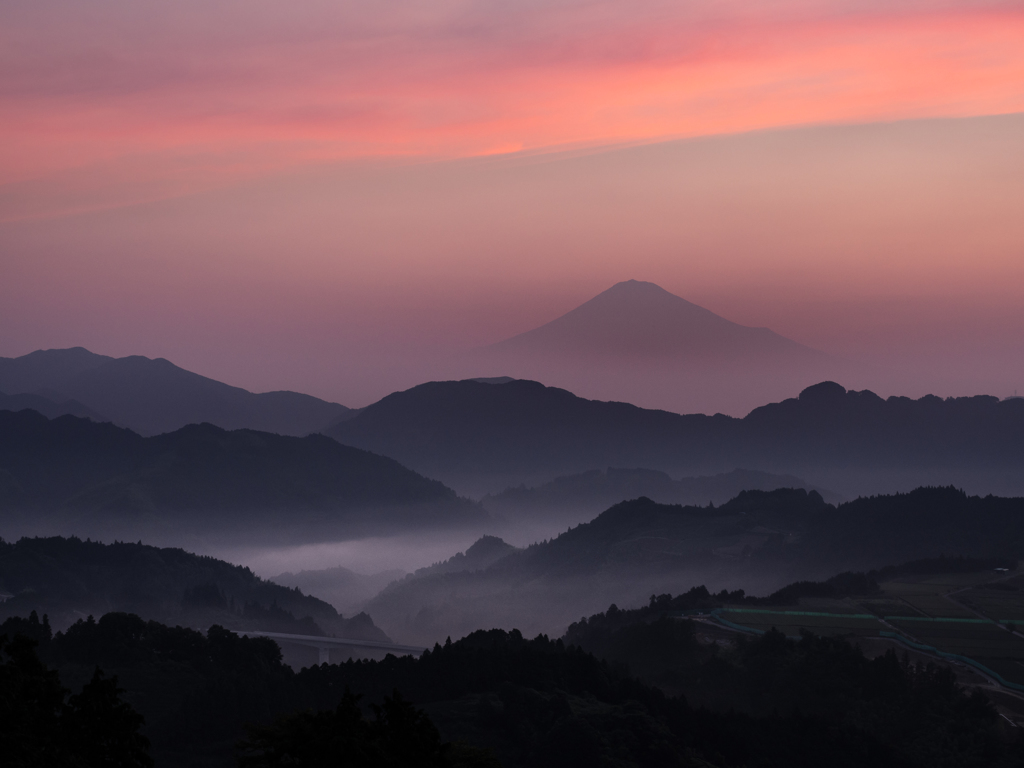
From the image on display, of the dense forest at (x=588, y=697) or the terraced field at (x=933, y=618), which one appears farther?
the terraced field at (x=933, y=618)

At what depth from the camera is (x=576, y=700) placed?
407 ft

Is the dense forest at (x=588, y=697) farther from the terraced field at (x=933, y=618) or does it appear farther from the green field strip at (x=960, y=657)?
the terraced field at (x=933, y=618)

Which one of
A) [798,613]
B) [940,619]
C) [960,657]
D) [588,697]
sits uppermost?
[798,613]

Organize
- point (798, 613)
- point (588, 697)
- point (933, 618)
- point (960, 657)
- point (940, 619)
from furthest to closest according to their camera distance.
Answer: point (798, 613), point (933, 618), point (940, 619), point (960, 657), point (588, 697)

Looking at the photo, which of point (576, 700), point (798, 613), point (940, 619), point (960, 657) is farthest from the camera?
point (798, 613)

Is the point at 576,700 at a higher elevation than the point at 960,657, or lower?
lower

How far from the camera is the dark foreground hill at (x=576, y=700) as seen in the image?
111 meters

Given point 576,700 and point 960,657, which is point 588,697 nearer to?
point 576,700

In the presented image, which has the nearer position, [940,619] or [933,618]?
[940,619]

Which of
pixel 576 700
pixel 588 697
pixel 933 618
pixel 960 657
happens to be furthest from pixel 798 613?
pixel 576 700

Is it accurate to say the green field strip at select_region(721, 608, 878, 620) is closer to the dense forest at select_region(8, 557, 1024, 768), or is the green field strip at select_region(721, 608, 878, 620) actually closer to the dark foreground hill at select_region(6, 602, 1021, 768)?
the dense forest at select_region(8, 557, 1024, 768)

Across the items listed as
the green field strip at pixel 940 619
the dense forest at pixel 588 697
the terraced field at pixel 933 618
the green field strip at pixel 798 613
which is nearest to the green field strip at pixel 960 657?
the terraced field at pixel 933 618

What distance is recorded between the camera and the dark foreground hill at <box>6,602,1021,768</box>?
11081cm

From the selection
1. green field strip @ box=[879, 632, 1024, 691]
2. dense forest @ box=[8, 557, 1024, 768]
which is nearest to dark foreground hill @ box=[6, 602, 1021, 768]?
dense forest @ box=[8, 557, 1024, 768]
